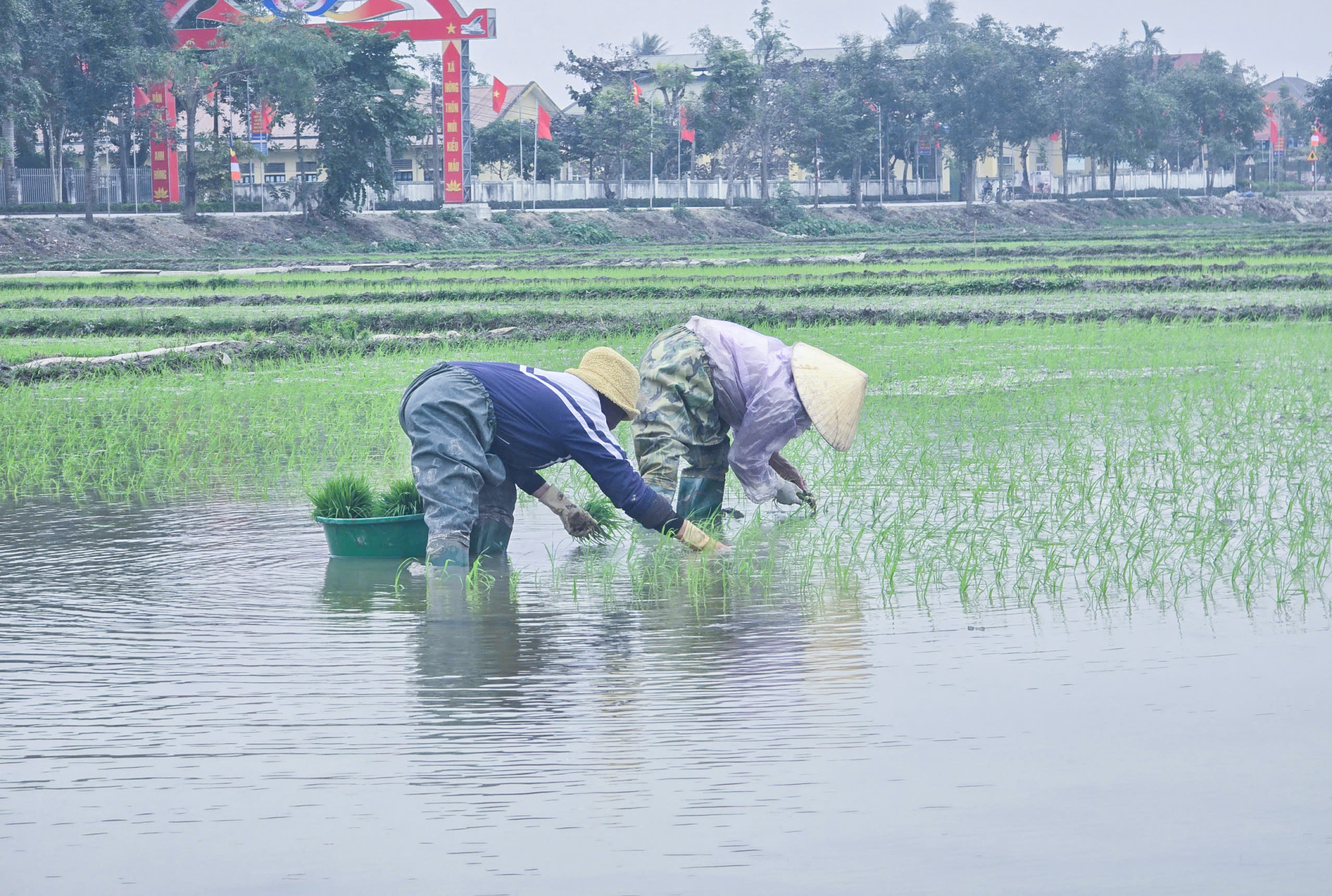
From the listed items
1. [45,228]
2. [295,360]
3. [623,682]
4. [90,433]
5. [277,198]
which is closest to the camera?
[623,682]

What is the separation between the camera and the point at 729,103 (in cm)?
4638

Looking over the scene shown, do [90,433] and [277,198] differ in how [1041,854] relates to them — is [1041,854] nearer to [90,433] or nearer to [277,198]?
[90,433]

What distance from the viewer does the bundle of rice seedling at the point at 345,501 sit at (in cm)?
508

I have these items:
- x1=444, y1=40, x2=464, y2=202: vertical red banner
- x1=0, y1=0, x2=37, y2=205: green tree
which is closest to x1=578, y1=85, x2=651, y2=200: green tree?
x1=444, y1=40, x2=464, y2=202: vertical red banner

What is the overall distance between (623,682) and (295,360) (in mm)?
9136

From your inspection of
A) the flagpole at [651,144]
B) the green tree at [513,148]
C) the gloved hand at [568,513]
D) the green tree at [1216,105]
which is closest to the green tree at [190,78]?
the green tree at [513,148]

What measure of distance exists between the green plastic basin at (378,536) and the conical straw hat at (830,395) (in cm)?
147

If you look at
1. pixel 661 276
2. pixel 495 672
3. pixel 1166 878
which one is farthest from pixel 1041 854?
pixel 661 276

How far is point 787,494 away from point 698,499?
361mm

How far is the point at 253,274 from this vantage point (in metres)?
24.7

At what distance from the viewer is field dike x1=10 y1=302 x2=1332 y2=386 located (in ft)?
36.8

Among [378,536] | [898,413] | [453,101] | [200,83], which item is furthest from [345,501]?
[453,101]

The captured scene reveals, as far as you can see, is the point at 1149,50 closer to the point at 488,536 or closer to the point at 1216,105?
the point at 1216,105

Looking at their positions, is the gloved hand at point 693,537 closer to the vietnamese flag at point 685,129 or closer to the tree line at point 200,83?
the tree line at point 200,83
